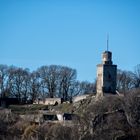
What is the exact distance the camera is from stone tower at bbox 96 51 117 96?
8106 centimetres

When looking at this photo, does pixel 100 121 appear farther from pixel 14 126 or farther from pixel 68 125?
pixel 14 126

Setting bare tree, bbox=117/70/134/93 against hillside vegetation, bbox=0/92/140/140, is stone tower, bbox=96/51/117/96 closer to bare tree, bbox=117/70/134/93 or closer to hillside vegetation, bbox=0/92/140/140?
hillside vegetation, bbox=0/92/140/140

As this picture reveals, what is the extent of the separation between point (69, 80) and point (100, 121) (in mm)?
28861

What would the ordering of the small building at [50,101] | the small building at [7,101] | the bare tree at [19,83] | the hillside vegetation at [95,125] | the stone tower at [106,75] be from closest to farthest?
the hillside vegetation at [95,125]
the stone tower at [106,75]
the small building at [50,101]
the small building at [7,101]
the bare tree at [19,83]

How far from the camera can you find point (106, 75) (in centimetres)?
8169

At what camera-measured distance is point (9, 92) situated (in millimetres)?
92875

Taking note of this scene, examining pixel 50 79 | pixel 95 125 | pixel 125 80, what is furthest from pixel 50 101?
pixel 95 125

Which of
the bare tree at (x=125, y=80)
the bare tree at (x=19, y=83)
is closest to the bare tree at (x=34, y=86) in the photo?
the bare tree at (x=19, y=83)

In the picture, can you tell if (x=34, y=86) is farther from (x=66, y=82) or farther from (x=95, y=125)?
(x=95, y=125)

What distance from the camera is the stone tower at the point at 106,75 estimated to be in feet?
266

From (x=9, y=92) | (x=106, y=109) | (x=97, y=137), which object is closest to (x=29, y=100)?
(x=9, y=92)

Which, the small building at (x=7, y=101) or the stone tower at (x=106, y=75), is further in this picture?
the small building at (x=7, y=101)

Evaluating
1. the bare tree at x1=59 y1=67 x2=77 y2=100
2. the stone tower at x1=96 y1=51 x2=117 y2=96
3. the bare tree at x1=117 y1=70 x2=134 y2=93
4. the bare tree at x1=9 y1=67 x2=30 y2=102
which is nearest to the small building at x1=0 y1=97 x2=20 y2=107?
the bare tree at x1=9 y1=67 x2=30 y2=102

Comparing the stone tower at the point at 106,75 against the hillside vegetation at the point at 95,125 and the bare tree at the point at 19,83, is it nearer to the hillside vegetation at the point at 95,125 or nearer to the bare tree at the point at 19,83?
the hillside vegetation at the point at 95,125
